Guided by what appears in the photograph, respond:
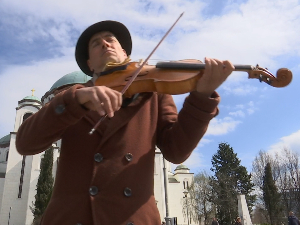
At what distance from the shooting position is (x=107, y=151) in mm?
1441

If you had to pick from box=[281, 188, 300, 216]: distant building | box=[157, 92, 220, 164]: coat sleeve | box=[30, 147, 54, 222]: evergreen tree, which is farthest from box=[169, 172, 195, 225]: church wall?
box=[157, 92, 220, 164]: coat sleeve

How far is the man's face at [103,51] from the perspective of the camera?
177cm

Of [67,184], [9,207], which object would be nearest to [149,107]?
[67,184]

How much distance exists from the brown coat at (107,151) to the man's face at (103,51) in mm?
351

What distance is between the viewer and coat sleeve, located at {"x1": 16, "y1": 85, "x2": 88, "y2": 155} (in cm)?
124

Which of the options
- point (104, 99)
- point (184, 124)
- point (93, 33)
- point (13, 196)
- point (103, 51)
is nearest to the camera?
point (104, 99)

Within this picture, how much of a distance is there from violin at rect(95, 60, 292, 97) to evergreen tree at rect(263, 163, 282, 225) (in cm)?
3420

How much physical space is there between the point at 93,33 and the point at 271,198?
35.3 m

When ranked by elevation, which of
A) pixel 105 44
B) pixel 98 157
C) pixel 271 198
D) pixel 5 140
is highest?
pixel 5 140

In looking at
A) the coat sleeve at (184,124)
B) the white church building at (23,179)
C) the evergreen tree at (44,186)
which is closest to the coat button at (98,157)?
the coat sleeve at (184,124)

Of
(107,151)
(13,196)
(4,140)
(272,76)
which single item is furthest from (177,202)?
(107,151)

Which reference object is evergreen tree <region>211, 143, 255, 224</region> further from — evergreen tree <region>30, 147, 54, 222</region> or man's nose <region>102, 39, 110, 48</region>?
man's nose <region>102, 39, 110, 48</region>

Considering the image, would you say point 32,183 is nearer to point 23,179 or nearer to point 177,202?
point 23,179

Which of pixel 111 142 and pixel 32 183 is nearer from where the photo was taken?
pixel 111 142
